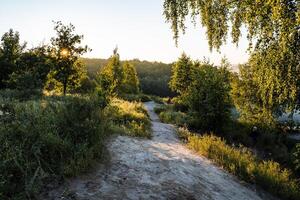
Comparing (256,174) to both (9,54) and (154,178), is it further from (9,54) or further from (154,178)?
(9,54)

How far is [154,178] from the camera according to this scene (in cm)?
817

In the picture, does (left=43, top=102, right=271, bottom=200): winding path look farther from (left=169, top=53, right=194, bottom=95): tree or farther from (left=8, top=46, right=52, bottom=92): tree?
(left=169, top=53, right=194, bottom=95): tree

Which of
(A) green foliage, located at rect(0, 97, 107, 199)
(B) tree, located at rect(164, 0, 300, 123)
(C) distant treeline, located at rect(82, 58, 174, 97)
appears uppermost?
(B) tree, located at rect(164, 0, 300, 123)

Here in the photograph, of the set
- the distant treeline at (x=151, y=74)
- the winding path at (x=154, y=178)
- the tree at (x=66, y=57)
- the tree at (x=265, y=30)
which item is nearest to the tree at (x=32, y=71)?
the tree at (x=66, y=57)

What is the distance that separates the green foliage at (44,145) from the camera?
6.50 meters

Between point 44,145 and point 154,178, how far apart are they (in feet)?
8.22

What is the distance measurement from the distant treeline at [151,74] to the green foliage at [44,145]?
252 feet

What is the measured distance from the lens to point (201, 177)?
916cm

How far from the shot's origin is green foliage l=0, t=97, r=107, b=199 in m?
6.50

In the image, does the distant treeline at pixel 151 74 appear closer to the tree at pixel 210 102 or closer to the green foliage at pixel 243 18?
the tree at pixel 210 102

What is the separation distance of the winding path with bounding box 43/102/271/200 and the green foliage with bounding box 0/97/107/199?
1.64ft

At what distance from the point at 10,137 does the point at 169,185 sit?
3517 mm

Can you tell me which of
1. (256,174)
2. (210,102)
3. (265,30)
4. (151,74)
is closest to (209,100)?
(210,102)

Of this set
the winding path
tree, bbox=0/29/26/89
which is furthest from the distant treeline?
the winding path
